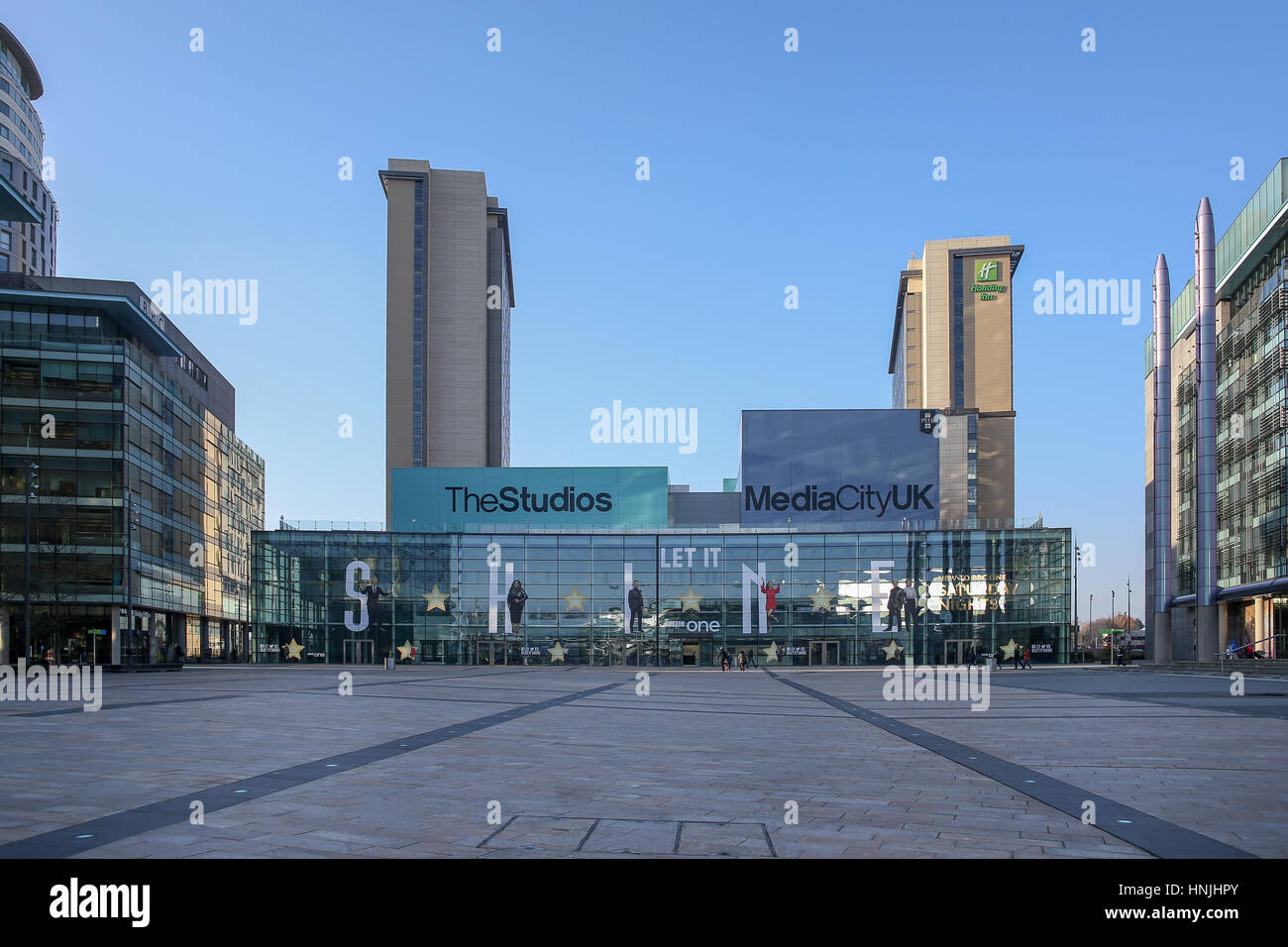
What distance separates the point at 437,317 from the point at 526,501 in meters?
67.8

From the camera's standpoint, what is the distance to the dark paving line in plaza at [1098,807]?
323 inches

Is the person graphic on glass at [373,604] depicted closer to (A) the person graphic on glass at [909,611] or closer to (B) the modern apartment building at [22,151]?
(A) the person graphic on glass at [909,611]

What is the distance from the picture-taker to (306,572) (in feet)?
255

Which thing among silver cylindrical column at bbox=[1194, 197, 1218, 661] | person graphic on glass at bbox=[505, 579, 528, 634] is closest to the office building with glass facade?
person graphic on glass at bbox=[505, 579, 528, 634]

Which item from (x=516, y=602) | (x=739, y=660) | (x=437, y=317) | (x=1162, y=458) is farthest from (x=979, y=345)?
(x=516, y=602)

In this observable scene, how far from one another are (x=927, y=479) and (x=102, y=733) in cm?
7140

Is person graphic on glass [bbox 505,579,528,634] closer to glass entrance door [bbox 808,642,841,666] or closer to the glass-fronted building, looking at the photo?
the glass-fronted building

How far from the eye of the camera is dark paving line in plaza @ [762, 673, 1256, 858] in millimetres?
8195

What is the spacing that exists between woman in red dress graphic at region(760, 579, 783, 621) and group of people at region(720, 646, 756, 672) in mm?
3114

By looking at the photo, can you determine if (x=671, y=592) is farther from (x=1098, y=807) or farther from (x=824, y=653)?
(x=1098, y=807)

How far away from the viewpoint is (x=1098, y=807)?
10312 millimetres

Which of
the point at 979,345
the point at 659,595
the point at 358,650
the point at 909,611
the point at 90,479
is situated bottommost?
the point at 358,650
